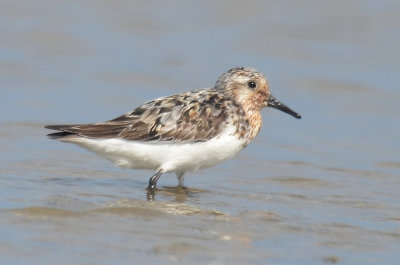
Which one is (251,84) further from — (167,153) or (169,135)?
(167,153)

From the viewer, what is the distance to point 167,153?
10273 millimetres

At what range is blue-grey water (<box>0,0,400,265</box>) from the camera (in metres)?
8.41

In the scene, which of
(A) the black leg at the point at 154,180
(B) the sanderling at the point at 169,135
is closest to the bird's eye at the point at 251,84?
(B) the sanderling at the point at 169,135

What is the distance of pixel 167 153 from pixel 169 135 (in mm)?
177

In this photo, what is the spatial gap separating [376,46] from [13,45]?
583 cm

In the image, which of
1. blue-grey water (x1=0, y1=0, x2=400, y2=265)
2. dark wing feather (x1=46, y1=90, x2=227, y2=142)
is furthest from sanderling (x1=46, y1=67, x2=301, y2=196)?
blue-grey water (x1=0, y1=0, x2=400, y2=265)

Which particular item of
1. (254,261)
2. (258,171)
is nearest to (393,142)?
(258,171)

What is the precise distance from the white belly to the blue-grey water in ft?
1.08

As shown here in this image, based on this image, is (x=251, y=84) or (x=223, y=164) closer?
(x=251, y=84)

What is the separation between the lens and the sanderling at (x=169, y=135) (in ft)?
33.3

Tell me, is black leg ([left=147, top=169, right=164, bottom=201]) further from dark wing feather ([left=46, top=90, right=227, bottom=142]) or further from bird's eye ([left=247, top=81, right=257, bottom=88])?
bird's eye ([left=247, top=81, right=257, bottom=88])

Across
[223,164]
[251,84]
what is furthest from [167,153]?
[223,164]

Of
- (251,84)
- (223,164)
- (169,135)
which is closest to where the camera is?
(169,135)

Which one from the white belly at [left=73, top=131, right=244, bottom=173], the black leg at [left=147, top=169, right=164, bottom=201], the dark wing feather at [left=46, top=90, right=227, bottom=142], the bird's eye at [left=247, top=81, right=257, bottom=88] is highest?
the bird's eye at [left=247, top=81, right=257, bottom=88]
